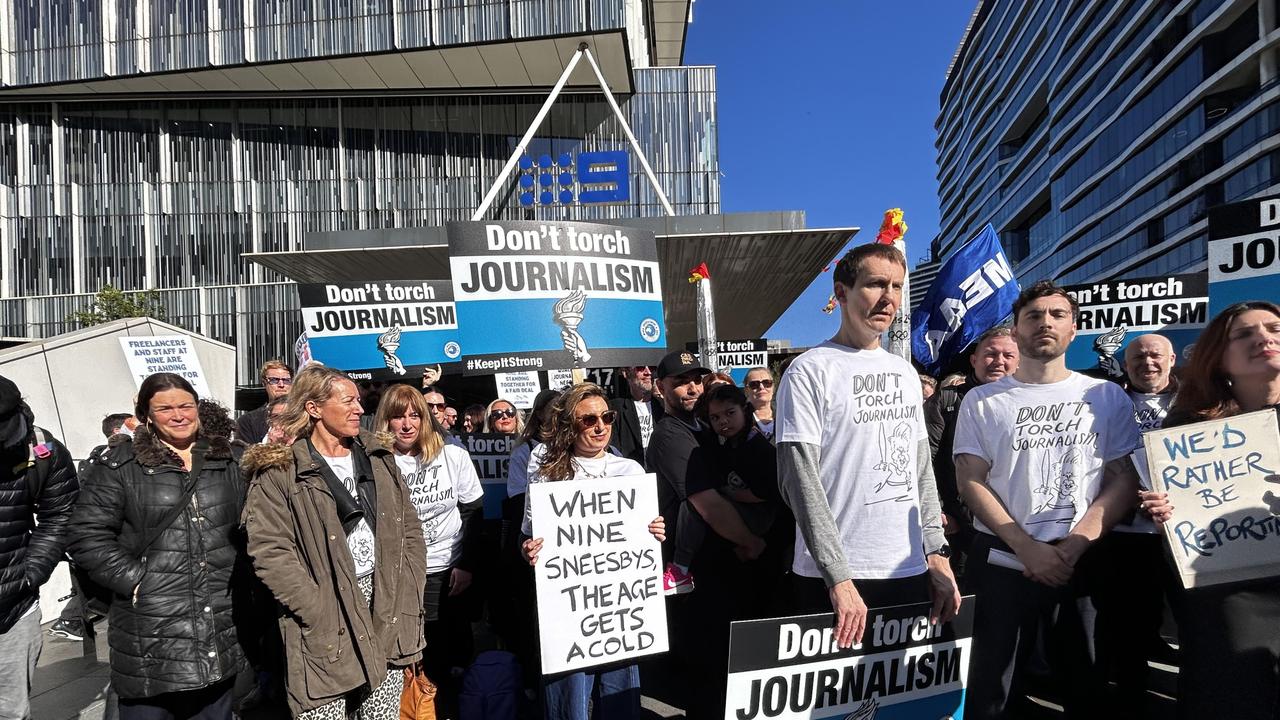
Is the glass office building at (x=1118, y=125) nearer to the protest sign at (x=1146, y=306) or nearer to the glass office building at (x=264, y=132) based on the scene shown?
the glass office building at (x=264, y=132)

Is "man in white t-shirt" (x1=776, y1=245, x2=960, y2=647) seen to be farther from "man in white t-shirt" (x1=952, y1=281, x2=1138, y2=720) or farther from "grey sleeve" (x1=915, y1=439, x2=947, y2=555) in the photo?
"man in white t-shirt" (x1=952, y1=281, x2=1138, y2=720)

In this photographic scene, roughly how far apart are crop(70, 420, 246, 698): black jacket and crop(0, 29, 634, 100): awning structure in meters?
22.5

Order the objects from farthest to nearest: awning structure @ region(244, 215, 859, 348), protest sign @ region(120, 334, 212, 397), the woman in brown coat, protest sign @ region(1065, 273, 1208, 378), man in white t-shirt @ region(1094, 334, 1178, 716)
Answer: awning structure @ region(244, 215, 859, 348)
protest sign @ region(120, 334, 212, 397)
protest sign @ region(1065, 273, 1208, 378)
man in white t-shirt @ region(1094, 334, 1178, 716)
the woman in brown coat

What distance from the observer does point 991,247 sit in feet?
21.7

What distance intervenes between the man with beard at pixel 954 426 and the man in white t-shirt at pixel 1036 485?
4.49ft

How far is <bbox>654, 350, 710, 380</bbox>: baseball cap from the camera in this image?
15.5ft

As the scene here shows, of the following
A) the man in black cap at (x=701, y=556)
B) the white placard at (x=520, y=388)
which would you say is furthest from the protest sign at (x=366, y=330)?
the man in black cap at (x=701, y=556)

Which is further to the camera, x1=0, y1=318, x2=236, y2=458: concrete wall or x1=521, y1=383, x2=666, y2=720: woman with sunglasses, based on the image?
x1=0, y1=318, x2=236, y2=458: concrete wall

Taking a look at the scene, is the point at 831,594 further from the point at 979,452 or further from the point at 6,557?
the point at 6,557

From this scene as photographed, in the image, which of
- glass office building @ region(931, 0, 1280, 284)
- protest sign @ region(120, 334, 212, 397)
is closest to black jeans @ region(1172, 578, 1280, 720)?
protest sign @ region(120, 334, 212, 397)

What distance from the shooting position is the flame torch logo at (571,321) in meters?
4.38

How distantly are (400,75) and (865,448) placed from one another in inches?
1086

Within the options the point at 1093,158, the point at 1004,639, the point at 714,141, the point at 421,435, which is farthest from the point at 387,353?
the point at 1093,158

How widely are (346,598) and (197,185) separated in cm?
3135
